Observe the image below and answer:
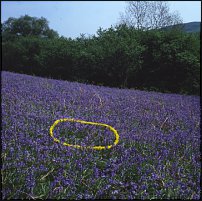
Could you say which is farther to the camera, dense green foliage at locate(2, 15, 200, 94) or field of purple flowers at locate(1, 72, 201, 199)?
dense green foliage at locate(2, 15, 200, 94)

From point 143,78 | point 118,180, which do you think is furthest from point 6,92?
point 143,78

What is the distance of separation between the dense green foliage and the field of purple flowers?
976cm

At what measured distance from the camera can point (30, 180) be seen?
10.3 feet

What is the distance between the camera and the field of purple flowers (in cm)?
319

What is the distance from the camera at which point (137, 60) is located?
52.0 feet

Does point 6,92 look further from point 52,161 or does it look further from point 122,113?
point 52,161

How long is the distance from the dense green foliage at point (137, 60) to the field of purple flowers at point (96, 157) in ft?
32.0

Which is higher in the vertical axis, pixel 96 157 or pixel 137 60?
pixel 137 60

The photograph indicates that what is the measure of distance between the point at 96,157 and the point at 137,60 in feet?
40.7

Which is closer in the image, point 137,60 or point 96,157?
point 96,157

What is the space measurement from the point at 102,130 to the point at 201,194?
5.82ft

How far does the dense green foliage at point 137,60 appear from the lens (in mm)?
15750

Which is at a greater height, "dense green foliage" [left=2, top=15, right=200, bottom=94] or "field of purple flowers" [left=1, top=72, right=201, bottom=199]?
"dense green foliage" [left=2, top=15, right=200, bottom=94]

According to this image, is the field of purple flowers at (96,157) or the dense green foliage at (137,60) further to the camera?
the dense green foliage at (137,60)
